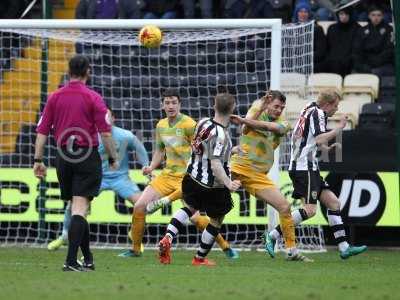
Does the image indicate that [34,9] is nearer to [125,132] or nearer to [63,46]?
[63,46]

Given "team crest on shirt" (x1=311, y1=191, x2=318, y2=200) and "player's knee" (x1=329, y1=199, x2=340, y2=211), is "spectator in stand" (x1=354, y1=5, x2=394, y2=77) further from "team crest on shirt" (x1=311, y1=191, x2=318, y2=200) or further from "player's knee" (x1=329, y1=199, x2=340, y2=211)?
"team crest on shirt" (x1=311, y1=191, x2=318, y2=200)

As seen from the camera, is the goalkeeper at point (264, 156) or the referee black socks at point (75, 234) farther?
the goalkeeper at point (264, 156)

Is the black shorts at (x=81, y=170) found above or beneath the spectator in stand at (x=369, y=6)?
beneath

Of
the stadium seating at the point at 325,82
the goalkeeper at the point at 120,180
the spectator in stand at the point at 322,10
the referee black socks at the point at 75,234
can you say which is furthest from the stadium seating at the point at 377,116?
the referee black socks at the point at 75,234

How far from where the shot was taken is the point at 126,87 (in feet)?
59.7

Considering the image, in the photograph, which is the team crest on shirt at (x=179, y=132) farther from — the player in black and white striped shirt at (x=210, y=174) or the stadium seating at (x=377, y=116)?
the stadium seating at (x=377, y=116)

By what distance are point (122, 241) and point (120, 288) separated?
8113 mm

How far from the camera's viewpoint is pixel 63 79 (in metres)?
18.3

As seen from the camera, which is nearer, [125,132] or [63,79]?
[125,132]

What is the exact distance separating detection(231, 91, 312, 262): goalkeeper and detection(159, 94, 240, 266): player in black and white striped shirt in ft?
3.36

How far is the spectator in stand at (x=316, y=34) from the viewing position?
19148mm

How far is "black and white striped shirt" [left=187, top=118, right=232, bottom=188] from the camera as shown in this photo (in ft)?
40.8

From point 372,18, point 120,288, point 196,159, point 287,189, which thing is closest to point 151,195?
point 196,159

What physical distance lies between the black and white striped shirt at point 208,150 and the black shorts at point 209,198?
67 millimetres
